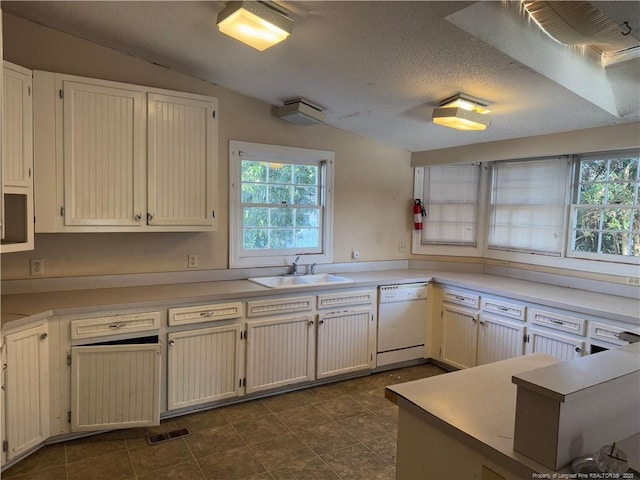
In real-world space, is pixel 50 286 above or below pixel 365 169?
below

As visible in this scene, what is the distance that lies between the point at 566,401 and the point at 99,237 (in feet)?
9.90

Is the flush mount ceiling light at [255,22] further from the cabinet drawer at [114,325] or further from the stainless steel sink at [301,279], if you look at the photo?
the stainless steel sink at [301,279]

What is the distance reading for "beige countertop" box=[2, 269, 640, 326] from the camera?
258 cm

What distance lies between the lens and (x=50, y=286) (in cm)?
293

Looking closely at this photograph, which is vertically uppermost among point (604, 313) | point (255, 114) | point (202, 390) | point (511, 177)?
point (255, 114)

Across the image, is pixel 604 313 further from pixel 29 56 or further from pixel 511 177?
pixel 29 56

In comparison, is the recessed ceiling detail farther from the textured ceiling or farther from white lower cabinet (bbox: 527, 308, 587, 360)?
white lower cabinet (bbox: 527, 308, 587, 360)

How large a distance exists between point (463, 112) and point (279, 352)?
7.28ft

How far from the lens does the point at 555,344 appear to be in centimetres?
310

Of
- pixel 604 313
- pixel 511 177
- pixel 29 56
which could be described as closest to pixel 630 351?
pixel 604 313

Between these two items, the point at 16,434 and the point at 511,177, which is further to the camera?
the point at 511,177

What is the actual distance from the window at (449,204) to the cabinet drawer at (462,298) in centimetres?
69

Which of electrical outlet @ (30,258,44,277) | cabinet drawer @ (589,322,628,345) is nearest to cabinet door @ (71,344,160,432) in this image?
electrical outlet @ (30,258,44,277)

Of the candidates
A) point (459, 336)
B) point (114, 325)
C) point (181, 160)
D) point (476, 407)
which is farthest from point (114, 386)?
point (459, 336)
